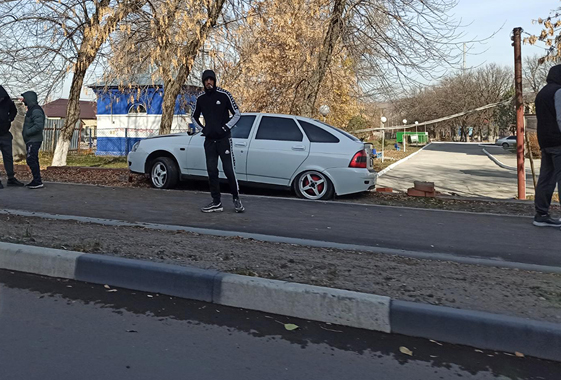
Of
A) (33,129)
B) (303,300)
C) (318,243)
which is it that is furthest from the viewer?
(33,129)

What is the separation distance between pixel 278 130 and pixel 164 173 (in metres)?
2.36

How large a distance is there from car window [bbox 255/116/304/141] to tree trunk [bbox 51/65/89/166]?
337 inches

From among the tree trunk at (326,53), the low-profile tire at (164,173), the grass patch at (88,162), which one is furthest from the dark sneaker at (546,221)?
the grass patch at (88,162)

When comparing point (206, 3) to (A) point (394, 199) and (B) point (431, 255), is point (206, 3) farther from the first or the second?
(B) point (431, 255)

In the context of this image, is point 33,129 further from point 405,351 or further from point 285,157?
point 405,351

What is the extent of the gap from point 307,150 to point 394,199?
1850mm

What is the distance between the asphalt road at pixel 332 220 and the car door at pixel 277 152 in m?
0.58

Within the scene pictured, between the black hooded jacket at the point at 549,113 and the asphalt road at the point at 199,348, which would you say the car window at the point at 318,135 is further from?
the asphalt road at the point at 199,348

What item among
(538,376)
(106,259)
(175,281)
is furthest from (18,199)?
(538,376)

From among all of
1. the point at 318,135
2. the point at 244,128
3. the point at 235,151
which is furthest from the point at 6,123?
the point at 318,135

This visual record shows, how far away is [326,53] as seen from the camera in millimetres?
13266

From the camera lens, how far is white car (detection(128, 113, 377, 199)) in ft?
29.8

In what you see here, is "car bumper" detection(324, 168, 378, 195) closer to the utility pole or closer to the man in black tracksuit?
the man in black tracksuit

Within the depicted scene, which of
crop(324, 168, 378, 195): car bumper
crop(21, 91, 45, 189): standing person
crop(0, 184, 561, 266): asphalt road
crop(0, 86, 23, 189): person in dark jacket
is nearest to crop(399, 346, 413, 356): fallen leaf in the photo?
crop(0, 184, 561, 266): asphalt road
